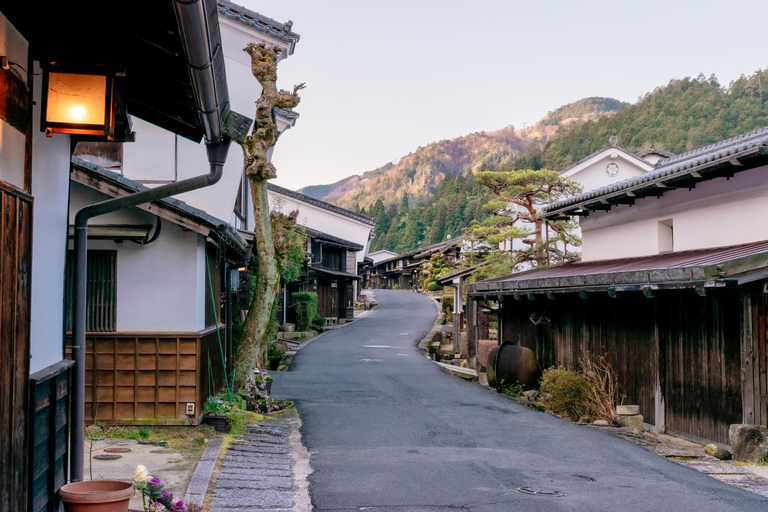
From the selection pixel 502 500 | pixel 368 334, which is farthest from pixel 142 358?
pixel 368 334

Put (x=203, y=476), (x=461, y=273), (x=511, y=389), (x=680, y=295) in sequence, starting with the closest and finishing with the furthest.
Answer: (x=203, y=476)
(x=680, y=295)
(x=511, y=389)
(x=461, y=273)

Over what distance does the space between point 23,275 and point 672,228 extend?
14.8 m

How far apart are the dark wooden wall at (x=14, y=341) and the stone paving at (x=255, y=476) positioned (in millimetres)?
3106

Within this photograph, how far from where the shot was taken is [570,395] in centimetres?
1495

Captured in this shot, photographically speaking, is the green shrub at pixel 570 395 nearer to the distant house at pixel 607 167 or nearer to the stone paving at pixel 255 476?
the stone paving at pixel 255 476

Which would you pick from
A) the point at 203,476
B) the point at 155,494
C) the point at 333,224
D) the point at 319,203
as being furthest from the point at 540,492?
the point at 333,224

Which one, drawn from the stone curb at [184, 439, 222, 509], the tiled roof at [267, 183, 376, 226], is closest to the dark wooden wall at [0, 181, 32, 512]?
the stone curb at [184, 439, 222, 509]

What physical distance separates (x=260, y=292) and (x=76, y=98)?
8802 millimetres

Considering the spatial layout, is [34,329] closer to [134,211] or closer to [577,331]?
[134,211]

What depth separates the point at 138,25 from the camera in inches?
169

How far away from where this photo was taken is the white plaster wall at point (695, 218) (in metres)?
13.1

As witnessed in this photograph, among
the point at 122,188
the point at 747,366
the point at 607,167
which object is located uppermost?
the point at 607,167

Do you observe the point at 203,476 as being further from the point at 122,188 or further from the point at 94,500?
the point at 122,188

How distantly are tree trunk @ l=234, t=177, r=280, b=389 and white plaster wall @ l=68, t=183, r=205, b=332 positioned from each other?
2.07 m
